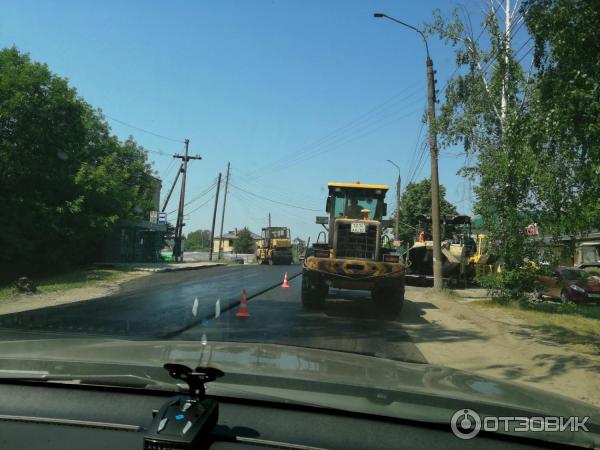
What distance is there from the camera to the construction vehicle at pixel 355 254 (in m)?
12.3

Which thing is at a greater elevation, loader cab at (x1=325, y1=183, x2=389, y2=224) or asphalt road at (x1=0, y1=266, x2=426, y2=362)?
loader cab at (x1=325, y1=183, x2=389, y2=224)

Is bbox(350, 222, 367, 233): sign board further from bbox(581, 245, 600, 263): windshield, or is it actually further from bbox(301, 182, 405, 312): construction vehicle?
bbox(581, 245, 600, 263): windshield

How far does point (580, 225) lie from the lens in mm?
12250

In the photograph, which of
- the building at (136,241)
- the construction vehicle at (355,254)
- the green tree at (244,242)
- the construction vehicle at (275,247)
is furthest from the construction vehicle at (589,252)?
the green tree at (244,242)

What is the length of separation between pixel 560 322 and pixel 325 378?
457 inches

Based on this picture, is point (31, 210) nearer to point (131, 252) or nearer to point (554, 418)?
point (131, 252)

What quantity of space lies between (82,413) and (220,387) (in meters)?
0.61

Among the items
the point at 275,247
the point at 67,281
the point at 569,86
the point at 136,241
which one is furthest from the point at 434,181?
the point at 275,247

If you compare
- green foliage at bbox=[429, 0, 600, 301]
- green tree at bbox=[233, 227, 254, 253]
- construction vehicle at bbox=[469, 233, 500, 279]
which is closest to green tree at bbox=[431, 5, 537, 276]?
green foliage at bbox=[429, 0, 600, 301]

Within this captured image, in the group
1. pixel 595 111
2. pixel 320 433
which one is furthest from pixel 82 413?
pixel 595 111

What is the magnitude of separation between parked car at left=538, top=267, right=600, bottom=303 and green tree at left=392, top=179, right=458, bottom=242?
108ft

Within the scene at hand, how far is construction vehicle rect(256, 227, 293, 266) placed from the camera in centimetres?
4842

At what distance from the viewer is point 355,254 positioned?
13570mm

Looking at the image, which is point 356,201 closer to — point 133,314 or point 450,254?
point 133,314
